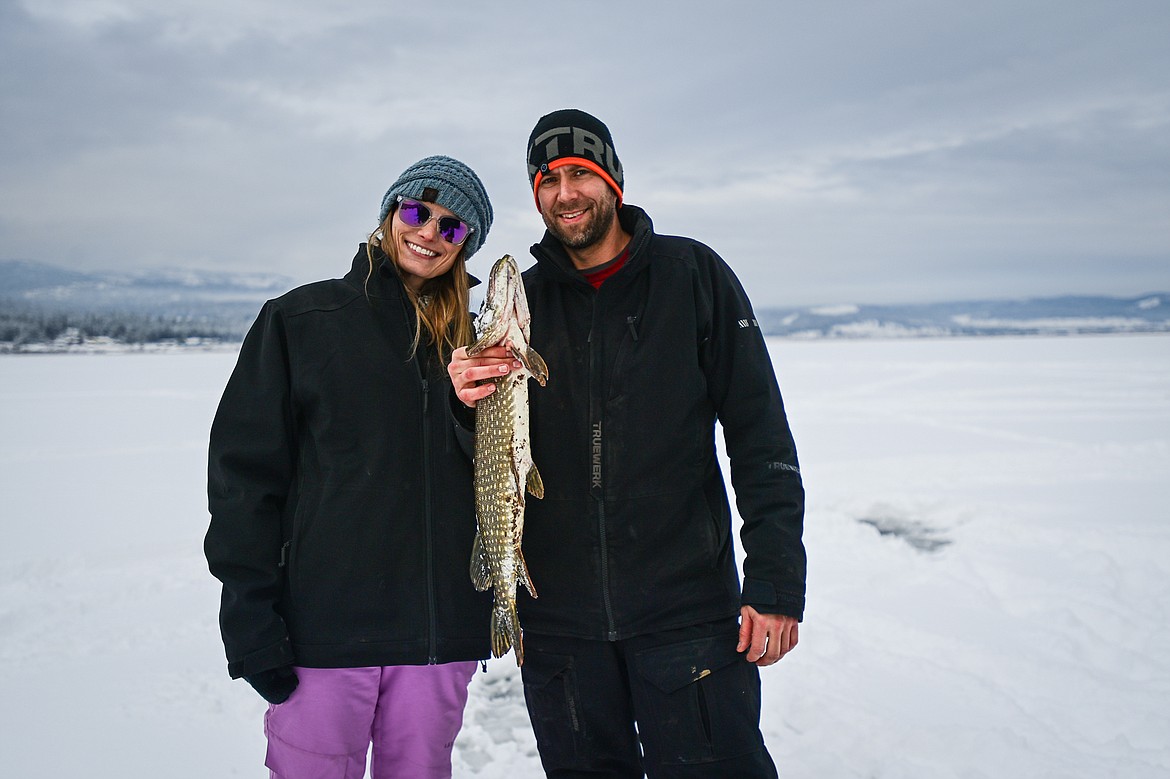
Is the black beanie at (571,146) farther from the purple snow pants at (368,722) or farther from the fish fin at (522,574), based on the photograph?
the purple snow pants at (368,722)

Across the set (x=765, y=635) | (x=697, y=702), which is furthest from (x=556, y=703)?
(x=765, y=635)

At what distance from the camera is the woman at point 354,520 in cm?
251

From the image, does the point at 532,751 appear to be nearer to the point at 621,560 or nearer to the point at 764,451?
the point at 621,560

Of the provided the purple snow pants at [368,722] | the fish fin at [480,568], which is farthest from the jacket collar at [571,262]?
the purple snow pants at [368,722]

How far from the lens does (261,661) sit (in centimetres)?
242

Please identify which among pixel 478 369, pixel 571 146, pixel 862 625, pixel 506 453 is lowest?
pixel 862 625

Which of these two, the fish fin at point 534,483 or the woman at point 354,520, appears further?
the fish fin at point 534,483

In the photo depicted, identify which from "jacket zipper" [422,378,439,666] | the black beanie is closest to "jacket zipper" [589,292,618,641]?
"jacket zipper" [422,378,439,666]

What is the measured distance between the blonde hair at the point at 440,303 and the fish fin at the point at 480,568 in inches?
27.1

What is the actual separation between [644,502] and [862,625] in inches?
130

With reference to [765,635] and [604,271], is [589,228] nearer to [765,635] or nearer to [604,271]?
[604,271]

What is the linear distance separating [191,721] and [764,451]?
3309mm

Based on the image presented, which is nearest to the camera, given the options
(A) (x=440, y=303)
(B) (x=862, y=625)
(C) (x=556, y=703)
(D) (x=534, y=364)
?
(D) (x=534, y=364)

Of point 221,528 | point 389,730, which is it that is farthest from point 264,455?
point 389,730
